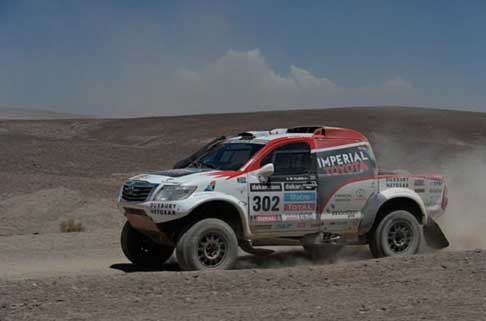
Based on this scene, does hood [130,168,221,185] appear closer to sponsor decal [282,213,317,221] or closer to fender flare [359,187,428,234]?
sponsor decal [282,213,317,221]

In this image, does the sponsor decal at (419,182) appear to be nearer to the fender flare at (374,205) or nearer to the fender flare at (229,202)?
the fender flare at (374,205)

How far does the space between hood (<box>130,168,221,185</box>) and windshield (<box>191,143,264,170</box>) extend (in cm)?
32

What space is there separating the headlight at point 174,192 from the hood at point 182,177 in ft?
0.27

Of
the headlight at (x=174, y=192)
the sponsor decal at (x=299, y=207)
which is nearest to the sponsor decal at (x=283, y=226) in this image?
the sponsor decal at (x=299, y=207)

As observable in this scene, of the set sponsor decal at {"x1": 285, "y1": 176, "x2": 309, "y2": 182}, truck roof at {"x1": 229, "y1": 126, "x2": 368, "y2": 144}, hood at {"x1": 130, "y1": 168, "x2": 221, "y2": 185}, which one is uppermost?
truck roof at {"x1": 229, "y1": 126, "x2": 368, "y2": 144}

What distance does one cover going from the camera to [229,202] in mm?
10938

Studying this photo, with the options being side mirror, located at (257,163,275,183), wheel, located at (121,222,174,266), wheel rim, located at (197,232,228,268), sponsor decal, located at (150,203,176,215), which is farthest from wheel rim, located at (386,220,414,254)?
sponsor decal, located at (150,203,176,215)

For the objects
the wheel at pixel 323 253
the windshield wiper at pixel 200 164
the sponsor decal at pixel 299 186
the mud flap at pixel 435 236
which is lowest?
the wheel at pixel 323 253

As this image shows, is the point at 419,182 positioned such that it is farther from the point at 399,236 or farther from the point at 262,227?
the point at 262,227

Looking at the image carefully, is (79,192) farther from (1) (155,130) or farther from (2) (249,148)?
(1) (155,130)

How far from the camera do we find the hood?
10781mm

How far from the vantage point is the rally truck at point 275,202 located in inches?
423

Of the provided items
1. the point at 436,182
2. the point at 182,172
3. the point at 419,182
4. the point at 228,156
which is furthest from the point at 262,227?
the point at 436,182

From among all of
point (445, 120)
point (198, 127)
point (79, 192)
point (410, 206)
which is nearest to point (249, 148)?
point (410, 206)
